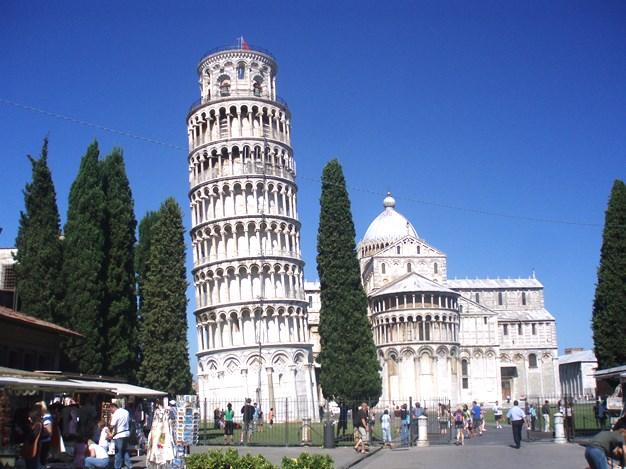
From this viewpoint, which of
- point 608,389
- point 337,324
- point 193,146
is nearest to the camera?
point 608,389

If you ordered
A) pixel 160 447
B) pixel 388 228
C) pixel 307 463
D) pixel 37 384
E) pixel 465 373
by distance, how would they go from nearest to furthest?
pixel 307 463, pixel 37 384, pixel 160 447, pixel 465 373, pixel 388 228

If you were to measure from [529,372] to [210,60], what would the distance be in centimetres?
5720

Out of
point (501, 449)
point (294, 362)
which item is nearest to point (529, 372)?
point (294, 362)

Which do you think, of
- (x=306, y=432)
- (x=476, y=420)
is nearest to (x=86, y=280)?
(x=306, y=432)

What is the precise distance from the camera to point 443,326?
8100 centimetres

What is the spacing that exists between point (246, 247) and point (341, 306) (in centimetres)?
2456

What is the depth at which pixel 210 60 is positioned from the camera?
65.6 meters

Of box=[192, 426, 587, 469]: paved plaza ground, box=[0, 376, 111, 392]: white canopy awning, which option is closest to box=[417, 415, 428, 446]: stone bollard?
box=[192, 426, 587, 469]: paved plaza ground

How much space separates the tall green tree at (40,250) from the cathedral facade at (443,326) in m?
51.2

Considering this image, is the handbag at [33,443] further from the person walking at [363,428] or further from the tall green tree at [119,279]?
the tall green tree at [119,279]

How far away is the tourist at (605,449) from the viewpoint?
12.8m

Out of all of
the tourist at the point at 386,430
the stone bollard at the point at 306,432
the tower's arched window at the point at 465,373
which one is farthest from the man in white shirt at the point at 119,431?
the tower's arched window at the point at 465,373

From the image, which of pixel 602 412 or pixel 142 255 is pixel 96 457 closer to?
pixel 602 412

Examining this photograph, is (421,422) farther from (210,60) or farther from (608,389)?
(210,60)
